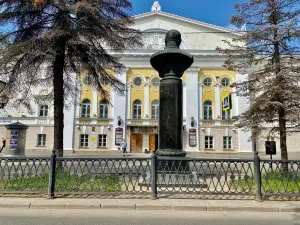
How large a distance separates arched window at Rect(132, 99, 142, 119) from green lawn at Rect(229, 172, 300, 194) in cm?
2080

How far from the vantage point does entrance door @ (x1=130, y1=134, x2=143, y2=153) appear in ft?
87.7

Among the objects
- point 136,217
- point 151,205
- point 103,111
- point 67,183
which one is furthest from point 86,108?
point 136,217

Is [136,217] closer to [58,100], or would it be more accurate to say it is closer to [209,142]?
[58,100]

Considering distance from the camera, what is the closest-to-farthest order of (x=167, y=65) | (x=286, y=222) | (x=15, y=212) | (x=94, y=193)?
(x=286, y=222) < (x=15, y=212) < (x=94, y=193) < (x=167, y=65)

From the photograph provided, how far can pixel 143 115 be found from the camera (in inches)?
1061

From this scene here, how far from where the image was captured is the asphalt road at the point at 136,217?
4680 mm

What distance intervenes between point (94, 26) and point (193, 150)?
20097mm

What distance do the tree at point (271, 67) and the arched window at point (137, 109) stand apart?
58.2 feet

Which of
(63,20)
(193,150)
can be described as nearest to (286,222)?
(63,20)

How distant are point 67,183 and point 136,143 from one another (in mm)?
20515

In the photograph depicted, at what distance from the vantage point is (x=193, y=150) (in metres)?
26.1

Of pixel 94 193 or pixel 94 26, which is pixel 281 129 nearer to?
pixel 94 193

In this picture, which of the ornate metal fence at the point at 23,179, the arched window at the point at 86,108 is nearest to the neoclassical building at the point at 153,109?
the arched window at the point at 86,108

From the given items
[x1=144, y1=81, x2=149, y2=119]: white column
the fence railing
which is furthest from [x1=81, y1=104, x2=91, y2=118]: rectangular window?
the fence railing
